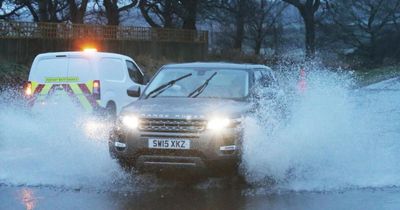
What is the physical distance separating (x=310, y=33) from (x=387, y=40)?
27.1ft

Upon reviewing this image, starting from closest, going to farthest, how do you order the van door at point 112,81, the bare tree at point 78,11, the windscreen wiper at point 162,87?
the windscreen wiper at point 162,87 → the van door at point 112,81 → the bare tree at point 78,11

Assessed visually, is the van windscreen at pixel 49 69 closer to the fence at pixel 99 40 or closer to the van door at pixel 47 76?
the van door at pixel 47 76

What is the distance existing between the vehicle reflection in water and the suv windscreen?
244cm

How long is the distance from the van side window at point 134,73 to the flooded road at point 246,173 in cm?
266

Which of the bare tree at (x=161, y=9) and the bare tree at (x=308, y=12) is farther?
the bare tree at (x=308, y=12)

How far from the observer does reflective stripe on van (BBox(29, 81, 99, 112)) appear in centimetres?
1405

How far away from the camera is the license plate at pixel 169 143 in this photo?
8.62 metres

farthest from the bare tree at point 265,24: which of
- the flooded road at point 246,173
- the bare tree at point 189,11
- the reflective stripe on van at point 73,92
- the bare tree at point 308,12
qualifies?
the flooded road at point 246,173

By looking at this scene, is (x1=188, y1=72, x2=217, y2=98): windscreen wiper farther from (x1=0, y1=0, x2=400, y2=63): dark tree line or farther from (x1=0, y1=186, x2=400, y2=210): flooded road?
(x1=0, y1=0, x2=400, y2=63): dark tree line

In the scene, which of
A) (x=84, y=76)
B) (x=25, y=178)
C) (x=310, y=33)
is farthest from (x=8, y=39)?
(x=310, y=33)

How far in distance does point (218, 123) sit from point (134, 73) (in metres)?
7.83

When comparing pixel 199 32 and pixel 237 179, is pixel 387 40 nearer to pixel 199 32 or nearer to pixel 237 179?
pixel 199 32

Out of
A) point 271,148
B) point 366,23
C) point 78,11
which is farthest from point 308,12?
point 271,148

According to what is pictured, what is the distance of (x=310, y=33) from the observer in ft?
203
